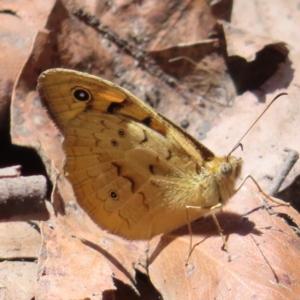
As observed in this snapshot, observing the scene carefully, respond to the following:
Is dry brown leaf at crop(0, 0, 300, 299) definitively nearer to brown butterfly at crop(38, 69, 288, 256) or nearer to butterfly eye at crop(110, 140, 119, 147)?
brown butterfly at crop(38, 69, 288, 256)

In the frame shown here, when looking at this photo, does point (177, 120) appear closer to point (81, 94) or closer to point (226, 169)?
point (226, 169)

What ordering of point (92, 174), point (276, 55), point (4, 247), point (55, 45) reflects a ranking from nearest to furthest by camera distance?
point (4, 247)
point (92, 174)
point (55, 45)
point (276, 55)

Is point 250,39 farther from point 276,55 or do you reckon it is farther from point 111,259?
point 111,259

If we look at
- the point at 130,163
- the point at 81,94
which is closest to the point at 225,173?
the point at 130,163

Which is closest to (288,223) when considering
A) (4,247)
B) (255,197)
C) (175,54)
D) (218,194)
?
(255,197)

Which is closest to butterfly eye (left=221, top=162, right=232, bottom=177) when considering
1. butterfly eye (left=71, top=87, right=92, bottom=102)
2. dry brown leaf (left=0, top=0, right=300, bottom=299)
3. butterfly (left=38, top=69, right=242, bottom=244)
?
butterfly (left=38, top=69, right=242, bottom=244)

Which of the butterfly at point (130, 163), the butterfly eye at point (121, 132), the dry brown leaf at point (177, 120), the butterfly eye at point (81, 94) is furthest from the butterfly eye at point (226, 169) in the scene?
the butterfly eye at point (81, 94)

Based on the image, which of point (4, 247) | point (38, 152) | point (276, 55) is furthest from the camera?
point (276, 55)
